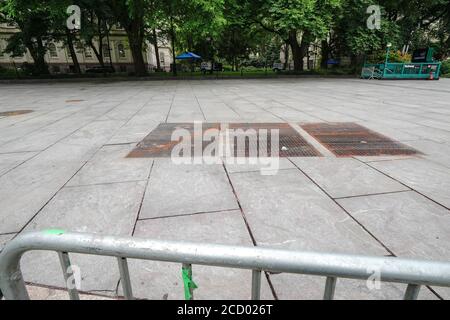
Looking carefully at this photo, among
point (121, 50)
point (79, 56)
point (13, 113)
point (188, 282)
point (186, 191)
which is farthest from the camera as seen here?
point (121, 50)

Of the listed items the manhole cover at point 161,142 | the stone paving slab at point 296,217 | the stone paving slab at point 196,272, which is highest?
the manhole cover at point 161,142

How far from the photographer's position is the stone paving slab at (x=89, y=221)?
86.2 inches

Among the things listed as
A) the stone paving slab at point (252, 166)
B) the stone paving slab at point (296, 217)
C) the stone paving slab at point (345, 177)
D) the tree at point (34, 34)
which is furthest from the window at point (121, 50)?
the stone paving slab at point (296, 217)

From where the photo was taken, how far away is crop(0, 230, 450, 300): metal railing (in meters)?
1.10

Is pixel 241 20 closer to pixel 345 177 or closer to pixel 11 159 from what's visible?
pixel 11 159

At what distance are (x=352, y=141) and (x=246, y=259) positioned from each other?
538 centimetres

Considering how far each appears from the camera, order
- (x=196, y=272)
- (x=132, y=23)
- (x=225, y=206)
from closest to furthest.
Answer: (x=196, y=272) < (x=225, y=206) < (x=132, y=23)

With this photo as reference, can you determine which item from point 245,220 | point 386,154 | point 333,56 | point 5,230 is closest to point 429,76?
point 333,56

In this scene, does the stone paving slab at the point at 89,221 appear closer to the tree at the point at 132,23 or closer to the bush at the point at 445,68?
the tree at the point at 132,23

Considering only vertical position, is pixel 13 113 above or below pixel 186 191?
above

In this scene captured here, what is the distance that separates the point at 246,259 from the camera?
117 centimetres

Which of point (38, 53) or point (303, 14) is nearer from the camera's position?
point (303, 14)

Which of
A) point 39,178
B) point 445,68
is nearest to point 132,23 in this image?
point 39,178

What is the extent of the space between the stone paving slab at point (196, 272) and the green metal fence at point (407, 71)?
27156mm
